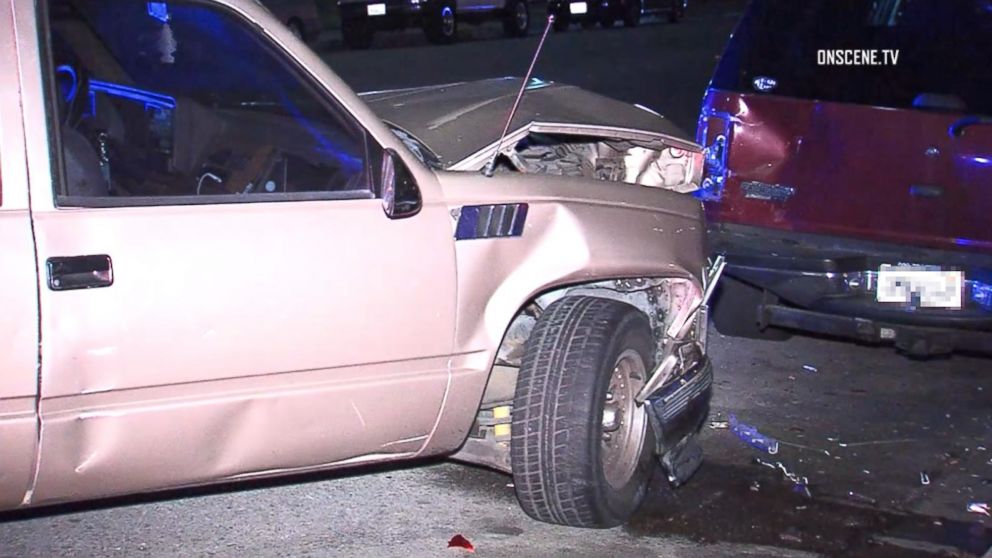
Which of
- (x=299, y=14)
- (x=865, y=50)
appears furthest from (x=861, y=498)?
(x=299, y=14)

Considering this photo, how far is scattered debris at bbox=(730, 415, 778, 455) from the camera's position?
230 inches

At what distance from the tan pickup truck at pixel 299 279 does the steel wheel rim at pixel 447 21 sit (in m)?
21.3

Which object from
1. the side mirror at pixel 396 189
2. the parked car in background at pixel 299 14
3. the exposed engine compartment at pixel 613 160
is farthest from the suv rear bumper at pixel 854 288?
the parked car in background at pixel 299 14

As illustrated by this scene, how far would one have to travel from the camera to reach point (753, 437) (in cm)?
598

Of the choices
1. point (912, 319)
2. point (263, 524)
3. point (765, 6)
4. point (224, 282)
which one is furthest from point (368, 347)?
point (765, 6)

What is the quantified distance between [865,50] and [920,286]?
3.76ft

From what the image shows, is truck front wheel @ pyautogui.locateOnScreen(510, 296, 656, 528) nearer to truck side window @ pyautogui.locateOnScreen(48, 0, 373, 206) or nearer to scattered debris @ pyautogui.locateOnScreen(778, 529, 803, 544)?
scattered debris @ pyautogui.locateOnScreen(778, 529, 803, 544)

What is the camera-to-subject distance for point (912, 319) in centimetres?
604

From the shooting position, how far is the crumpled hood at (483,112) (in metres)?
4.75

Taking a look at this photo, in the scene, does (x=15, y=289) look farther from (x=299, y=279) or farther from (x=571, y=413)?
(x=571, y=413)

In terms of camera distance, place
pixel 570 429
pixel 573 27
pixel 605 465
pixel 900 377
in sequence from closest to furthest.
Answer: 1. pixel 570 429
2. pixel 605 465
3. pixel 900 377
4. pixel 573 27

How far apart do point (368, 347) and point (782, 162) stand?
288cm

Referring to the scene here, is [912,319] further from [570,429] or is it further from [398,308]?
[398,308]

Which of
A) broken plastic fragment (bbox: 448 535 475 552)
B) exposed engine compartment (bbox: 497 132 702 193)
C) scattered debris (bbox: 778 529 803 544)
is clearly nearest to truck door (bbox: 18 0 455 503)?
broken plastic fragment (bbox: 448 535 475 552)
